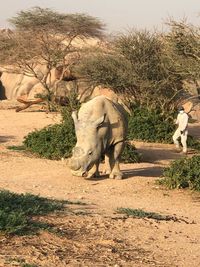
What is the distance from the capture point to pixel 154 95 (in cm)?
2111

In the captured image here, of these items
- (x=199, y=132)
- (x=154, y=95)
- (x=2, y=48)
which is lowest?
(x=199, y=132)

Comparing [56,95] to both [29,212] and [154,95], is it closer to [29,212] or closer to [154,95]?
[154,95]

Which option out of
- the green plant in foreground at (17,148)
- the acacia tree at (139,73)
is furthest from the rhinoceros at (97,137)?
the acacia tree at (139,73)

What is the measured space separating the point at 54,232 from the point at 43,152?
860cm

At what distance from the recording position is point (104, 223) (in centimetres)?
716

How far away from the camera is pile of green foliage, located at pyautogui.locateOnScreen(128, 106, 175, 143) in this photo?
1925 centimetres

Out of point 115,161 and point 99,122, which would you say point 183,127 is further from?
point 99,122

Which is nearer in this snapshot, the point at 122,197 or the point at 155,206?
the point at 155,206

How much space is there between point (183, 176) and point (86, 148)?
1.99m

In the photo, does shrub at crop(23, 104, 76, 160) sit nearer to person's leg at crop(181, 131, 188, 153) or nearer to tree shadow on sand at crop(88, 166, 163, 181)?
tree shadow on sand at crop(88, 166, 163, 181)

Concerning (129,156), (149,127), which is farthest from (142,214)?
(149,127)

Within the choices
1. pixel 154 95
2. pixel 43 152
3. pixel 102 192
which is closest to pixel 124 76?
pixel 154 95

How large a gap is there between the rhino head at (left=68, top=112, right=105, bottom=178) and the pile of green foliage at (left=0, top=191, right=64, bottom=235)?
3.31 meters

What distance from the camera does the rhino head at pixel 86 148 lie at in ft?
37.4
